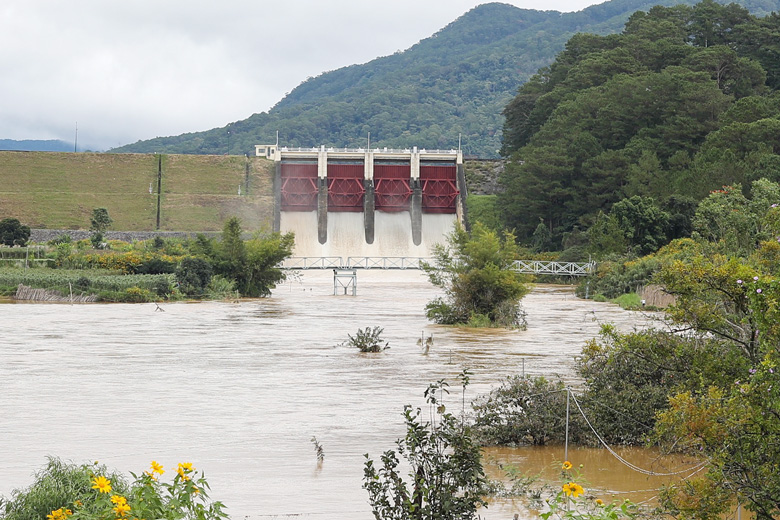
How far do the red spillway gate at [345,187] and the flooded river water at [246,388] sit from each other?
3674 cm

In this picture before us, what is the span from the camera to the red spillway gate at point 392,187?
72.7 meters

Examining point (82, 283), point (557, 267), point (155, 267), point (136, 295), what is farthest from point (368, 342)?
point (557, 267)

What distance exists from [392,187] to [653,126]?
18200mm

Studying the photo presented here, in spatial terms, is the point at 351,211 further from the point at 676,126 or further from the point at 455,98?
the point at 455,98

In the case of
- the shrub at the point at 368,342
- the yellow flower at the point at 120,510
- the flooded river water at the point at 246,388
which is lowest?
the flooded river water at the point at 246,388

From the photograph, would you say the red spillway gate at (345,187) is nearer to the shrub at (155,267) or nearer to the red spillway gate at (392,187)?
the red spillway gate at (392,187)

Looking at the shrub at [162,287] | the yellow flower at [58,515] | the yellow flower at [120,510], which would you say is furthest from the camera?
the shrub at [162,287]

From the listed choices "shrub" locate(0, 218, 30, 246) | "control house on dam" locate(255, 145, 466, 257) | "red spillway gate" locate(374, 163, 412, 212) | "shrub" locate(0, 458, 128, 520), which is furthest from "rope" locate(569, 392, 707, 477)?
"red spillway gate" locate(374, 163, 412, 212)

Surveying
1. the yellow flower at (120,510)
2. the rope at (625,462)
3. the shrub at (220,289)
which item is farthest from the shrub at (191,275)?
the yellow flower at (120,510)

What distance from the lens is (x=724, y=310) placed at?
11250mm

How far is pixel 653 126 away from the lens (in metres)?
65.1

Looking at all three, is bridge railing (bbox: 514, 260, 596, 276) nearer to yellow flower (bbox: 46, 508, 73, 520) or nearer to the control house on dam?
the control house on dam

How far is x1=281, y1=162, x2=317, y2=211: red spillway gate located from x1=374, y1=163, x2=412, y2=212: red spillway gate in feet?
14.1

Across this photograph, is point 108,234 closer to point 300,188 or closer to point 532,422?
point 300,188
